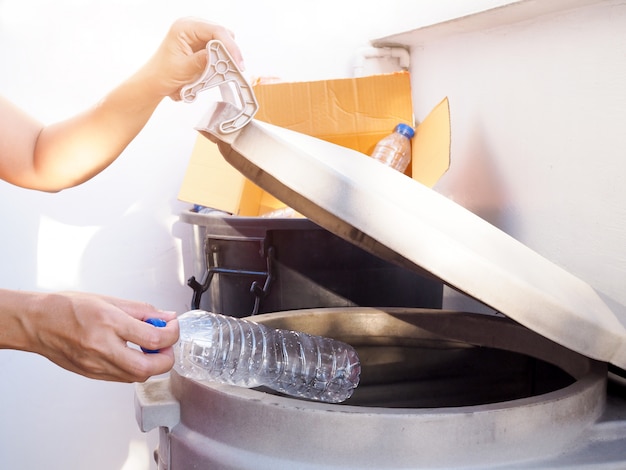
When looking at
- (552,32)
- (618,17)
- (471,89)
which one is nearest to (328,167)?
(618,17)

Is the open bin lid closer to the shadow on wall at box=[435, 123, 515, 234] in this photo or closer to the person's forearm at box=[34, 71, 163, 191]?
the person's forearm at box=[34, 71, 163, 191]

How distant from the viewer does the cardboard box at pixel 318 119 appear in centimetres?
149

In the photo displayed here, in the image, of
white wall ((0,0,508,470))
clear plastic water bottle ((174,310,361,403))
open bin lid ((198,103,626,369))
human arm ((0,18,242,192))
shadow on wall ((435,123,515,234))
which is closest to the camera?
open bin lid ((198,103,626,369))

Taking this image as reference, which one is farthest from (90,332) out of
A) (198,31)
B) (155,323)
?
(198,31)

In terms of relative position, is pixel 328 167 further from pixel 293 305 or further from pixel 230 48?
pixel 293 305

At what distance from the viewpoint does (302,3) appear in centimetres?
195

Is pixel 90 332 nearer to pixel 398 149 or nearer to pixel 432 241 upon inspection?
pixel 432 241

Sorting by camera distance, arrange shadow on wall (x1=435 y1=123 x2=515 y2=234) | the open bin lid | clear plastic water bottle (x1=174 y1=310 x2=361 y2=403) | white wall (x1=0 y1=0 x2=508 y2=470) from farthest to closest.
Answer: white wall (x1=0 y1=0 x2=508 y2=470), shadow on wall (x1=435 y1=123 x2=515 y2=234), clear plastic water bottle (x1=174 y1=310 x2=361 y2=403), the open bin lid

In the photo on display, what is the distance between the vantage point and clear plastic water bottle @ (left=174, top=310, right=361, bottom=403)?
3.17ft

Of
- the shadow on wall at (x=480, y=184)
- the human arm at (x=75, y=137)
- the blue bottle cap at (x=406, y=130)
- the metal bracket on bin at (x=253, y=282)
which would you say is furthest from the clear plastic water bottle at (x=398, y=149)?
the human arm at (x=75, y=137)

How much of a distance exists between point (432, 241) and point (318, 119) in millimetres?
905

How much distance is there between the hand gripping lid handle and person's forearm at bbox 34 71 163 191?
0.46 meters

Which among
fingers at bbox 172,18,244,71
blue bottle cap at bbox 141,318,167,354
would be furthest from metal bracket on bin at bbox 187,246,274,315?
blue bottle cap at bbox 141,318,167,354

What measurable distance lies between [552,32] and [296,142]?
655 millimetres
